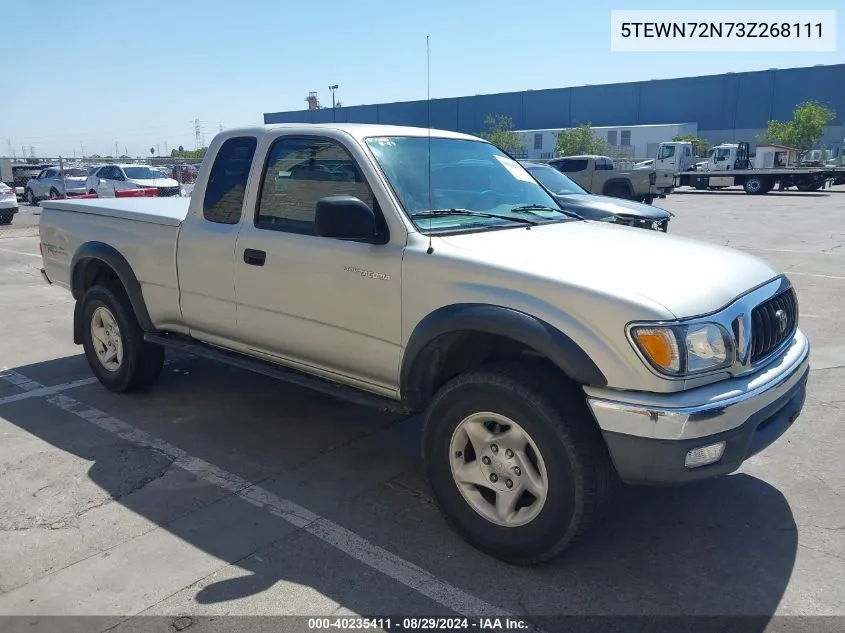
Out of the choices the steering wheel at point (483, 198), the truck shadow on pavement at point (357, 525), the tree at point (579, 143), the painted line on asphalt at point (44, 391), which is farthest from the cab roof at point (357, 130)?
the tree at point (579, 143)

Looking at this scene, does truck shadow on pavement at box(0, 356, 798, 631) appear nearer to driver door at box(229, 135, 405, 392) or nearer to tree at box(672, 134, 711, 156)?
driver door at box(229, 135, 405, 392)

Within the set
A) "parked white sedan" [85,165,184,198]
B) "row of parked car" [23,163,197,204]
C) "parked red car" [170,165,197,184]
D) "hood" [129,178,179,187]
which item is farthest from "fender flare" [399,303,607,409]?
"parked red car" [170,165,197,184]

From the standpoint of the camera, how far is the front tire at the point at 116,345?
5250 mm

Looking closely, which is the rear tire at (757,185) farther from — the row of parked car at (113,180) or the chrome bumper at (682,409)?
the chrome bumper at (682,409)

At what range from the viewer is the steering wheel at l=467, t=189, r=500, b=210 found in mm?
3998

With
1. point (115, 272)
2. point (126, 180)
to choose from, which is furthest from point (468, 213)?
point (126, 180)

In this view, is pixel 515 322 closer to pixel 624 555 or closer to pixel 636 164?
pixel 624 555

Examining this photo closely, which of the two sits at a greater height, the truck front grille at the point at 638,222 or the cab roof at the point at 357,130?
the cab roof at the point at 357,130

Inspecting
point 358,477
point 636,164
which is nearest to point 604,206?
point 358,477

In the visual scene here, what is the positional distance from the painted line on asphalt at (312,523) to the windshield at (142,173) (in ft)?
64.1

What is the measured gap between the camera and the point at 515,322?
9.86 ft

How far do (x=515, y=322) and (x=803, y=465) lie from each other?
235 cm

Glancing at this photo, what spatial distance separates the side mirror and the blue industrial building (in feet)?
176

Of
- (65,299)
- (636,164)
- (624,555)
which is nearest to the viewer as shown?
(624,555)
